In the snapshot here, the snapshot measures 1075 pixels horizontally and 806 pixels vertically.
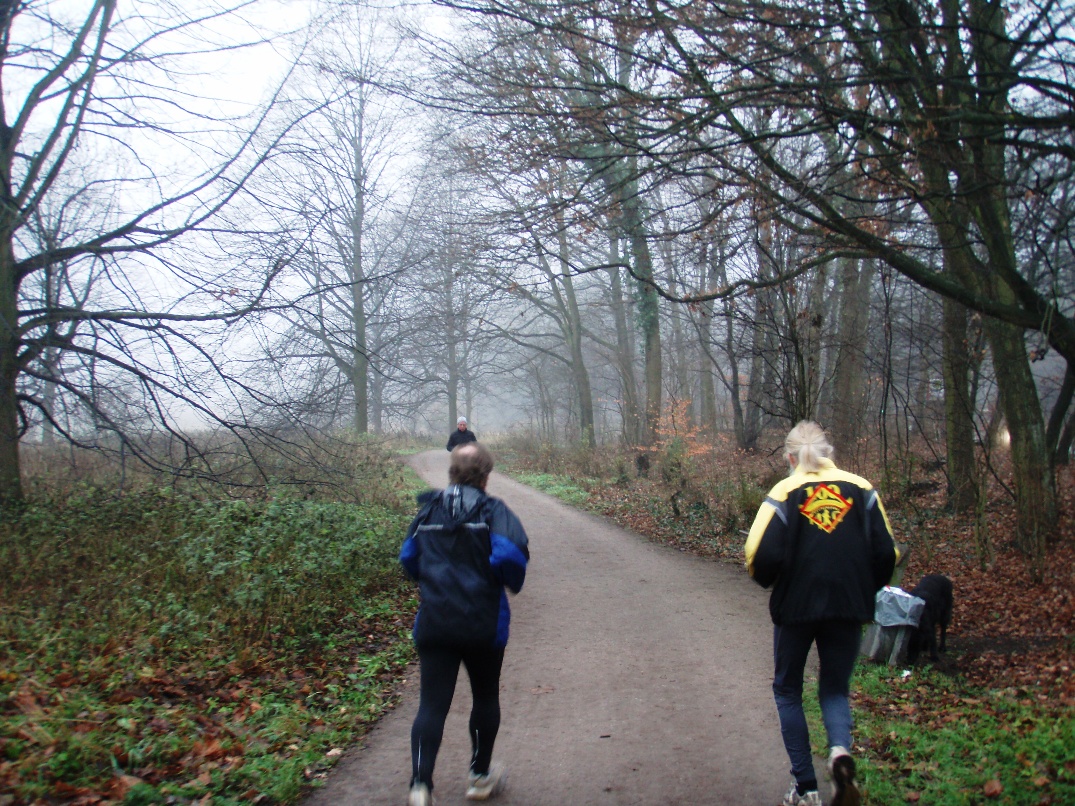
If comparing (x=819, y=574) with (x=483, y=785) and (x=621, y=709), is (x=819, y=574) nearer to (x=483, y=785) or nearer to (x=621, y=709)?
(x=483, y=785)

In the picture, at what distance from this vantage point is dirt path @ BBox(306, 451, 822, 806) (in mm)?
4270

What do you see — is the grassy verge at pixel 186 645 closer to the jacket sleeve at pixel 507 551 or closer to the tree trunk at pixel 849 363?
the jacket sleeve at pixel 507 551

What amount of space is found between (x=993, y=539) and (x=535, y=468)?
18.3 m

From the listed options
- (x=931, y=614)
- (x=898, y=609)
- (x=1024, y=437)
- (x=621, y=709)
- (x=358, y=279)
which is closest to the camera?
(x=621, y=709)

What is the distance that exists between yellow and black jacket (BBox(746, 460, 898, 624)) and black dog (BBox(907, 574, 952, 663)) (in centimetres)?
316

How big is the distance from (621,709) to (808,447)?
2.74 metres

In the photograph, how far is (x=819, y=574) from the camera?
3596 mm

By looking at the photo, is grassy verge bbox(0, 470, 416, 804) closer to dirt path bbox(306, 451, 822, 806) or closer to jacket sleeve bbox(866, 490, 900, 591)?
dirt path bbox(306, 451, 822, 806)

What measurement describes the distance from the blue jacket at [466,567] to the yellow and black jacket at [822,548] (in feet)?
3.84

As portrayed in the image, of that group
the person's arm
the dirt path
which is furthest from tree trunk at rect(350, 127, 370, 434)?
the person's arm

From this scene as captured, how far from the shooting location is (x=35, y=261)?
29.0 feet

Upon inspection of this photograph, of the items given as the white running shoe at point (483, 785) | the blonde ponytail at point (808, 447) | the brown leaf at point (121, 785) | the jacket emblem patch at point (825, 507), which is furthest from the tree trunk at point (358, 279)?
the jacket emblem patch at point (825, 507)

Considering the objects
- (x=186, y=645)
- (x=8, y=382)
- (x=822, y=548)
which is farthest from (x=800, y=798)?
(x=8, y=382)

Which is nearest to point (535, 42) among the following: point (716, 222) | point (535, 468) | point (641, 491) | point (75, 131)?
point (716, 222)
